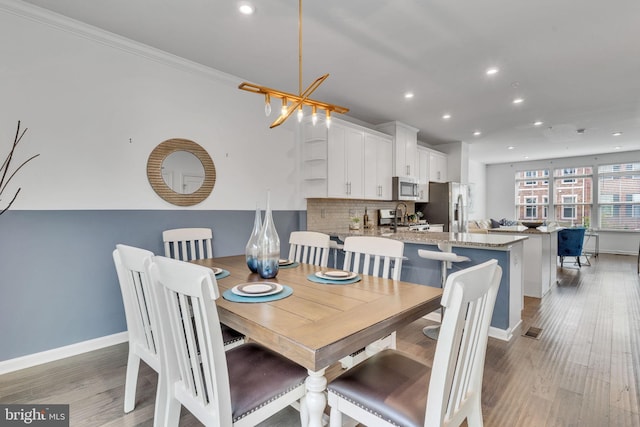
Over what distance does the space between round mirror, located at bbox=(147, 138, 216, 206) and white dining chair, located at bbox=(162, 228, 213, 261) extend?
0.37 m

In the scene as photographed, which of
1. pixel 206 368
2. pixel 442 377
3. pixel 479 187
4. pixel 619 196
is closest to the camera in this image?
pixel 442 377

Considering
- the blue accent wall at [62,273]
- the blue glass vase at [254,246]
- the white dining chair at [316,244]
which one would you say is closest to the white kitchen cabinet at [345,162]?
the white dining chair at [316,244]

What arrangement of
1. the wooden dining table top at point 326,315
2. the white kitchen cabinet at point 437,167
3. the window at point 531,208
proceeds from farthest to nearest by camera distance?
the window at point 531,208 < the white kitchen cabinet at point 437,167 < the wooden dining table top at point 326,315

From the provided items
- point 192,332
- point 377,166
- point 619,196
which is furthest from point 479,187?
point 192,332

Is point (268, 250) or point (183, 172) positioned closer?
point (268, 250)

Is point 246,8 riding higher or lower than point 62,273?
higher

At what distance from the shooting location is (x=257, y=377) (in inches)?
50.1

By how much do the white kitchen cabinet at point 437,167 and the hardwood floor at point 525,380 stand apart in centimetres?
352

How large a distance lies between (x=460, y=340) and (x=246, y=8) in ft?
8.23

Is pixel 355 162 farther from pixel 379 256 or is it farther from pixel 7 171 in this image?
pixel 7 171

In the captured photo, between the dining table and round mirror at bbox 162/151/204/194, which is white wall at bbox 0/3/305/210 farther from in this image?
the dining table

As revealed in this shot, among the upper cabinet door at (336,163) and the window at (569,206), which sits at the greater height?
the upper cabinet door at (336,163)

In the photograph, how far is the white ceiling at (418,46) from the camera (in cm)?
224

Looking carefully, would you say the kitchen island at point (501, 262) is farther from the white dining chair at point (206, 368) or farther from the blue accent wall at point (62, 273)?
the blue accent wall at point (62, 273)
